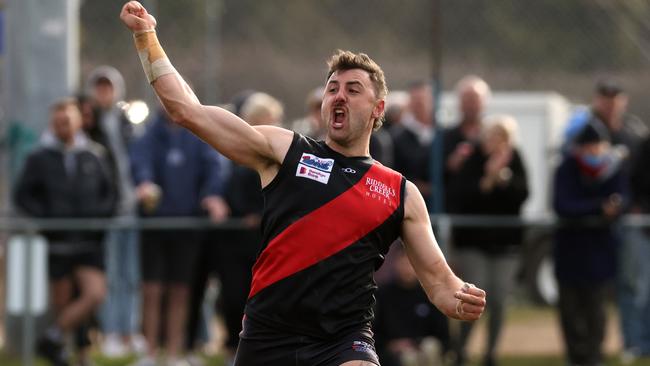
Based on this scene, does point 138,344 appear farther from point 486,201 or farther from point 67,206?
point 486,201

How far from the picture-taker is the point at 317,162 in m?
6.82

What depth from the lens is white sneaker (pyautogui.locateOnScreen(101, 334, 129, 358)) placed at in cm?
1252

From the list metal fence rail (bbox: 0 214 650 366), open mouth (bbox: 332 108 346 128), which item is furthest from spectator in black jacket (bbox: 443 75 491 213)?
open mouth (bbox: 332 108 346 128)

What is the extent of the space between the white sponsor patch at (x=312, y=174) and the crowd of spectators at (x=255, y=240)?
4.49m

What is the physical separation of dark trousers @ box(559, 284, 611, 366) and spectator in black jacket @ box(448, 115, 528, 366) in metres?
0.53

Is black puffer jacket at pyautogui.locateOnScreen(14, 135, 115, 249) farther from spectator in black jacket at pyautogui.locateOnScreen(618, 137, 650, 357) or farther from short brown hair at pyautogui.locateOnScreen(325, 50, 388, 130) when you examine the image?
short brown hair at pyautogui.locateOnScreen(325, 50, 388, 130)

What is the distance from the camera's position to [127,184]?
512 inches

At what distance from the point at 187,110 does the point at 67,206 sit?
541cm

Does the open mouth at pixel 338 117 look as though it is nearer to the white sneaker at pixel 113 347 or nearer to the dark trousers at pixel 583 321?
the dark trousers at pixel 583 321

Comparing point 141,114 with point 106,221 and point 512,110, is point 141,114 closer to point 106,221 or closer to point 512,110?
point 106,221

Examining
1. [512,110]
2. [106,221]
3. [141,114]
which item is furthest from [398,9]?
[106,221]

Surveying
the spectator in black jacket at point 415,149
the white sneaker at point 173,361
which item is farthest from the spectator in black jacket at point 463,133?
the white sneaker at point 173,361

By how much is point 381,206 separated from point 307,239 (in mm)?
408

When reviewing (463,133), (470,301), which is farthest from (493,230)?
(470,301)
